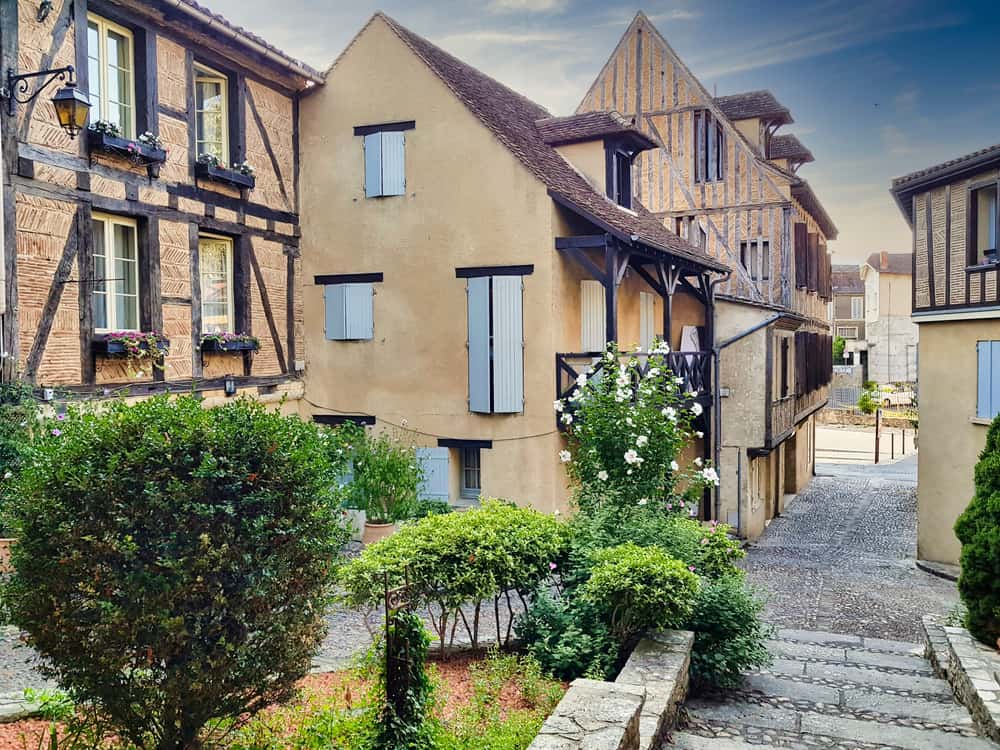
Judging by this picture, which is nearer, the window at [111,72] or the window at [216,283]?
the window at [111,72]

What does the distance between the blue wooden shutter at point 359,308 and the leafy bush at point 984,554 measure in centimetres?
870

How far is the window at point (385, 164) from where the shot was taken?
1280cm

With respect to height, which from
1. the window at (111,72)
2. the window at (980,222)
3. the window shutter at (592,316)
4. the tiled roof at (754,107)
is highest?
the tiled roof at (754,107)

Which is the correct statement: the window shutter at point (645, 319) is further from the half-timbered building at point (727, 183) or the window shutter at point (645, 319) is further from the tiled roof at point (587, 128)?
the half-timbered building at point (727, 183)

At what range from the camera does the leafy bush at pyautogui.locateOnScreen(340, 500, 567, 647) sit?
5.88m

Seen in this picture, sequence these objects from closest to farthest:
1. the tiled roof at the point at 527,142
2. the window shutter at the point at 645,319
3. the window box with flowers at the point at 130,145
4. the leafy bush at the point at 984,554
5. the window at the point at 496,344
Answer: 1. the leafy bush at the point at 984,554
2. the window box with flowers at the point at 130,145
3. the tiled roof at the point at 527,142
4. the window at the point at 496,344
5. the window shutter at the point at 645,319

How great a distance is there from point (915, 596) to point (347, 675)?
358 inches

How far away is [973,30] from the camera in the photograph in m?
Result: 23.0

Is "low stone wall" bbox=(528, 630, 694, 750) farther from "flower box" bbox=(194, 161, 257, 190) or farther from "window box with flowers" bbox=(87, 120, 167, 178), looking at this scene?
"flower box" bbox=(194, 161, 257, 190)

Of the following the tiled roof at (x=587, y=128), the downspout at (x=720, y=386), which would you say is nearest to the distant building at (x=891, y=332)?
the downspout at (x=720, y=386)

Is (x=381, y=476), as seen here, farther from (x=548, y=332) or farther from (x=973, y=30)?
(x=973, y=30)

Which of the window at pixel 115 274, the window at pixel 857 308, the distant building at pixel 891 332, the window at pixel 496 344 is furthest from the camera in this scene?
the window at pixel 857 308

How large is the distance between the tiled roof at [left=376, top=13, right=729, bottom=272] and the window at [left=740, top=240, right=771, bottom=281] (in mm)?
3788

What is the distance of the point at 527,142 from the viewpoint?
1385 cm
